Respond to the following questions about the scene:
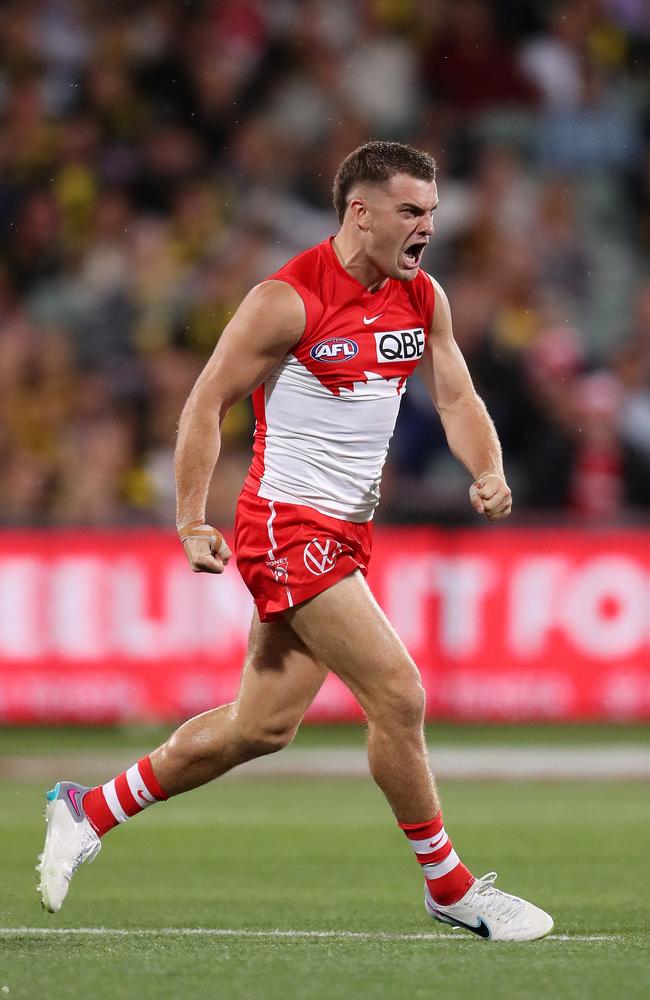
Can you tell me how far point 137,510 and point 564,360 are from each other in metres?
3.61

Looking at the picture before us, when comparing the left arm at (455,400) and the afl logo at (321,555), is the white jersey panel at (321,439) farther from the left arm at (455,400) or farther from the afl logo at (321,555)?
the left arm at (455,400)

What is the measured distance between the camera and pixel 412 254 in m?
5.89

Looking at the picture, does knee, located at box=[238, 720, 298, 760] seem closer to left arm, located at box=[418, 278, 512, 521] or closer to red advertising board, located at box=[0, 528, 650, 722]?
left arm, located at box=[418, 278, 512, 521]

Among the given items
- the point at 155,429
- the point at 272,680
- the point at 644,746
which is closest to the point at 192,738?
the point at 272,680

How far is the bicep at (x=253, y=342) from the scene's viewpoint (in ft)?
18.7

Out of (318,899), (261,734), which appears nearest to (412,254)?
(261,734)

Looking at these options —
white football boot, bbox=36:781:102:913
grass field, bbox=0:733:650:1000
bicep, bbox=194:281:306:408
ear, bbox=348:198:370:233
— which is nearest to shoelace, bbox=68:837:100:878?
white football boot, bbox=36:781:102:913

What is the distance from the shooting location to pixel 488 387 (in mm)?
13602

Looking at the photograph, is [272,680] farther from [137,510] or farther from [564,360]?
[564,360]

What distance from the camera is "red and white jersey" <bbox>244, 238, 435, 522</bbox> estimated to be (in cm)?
586

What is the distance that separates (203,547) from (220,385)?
0.52 metres

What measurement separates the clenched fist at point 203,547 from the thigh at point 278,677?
0.40 metres

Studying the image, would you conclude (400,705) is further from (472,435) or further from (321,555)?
(472,435)

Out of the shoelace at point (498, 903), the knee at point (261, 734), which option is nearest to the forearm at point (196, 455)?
the knee at point (261, 734)
